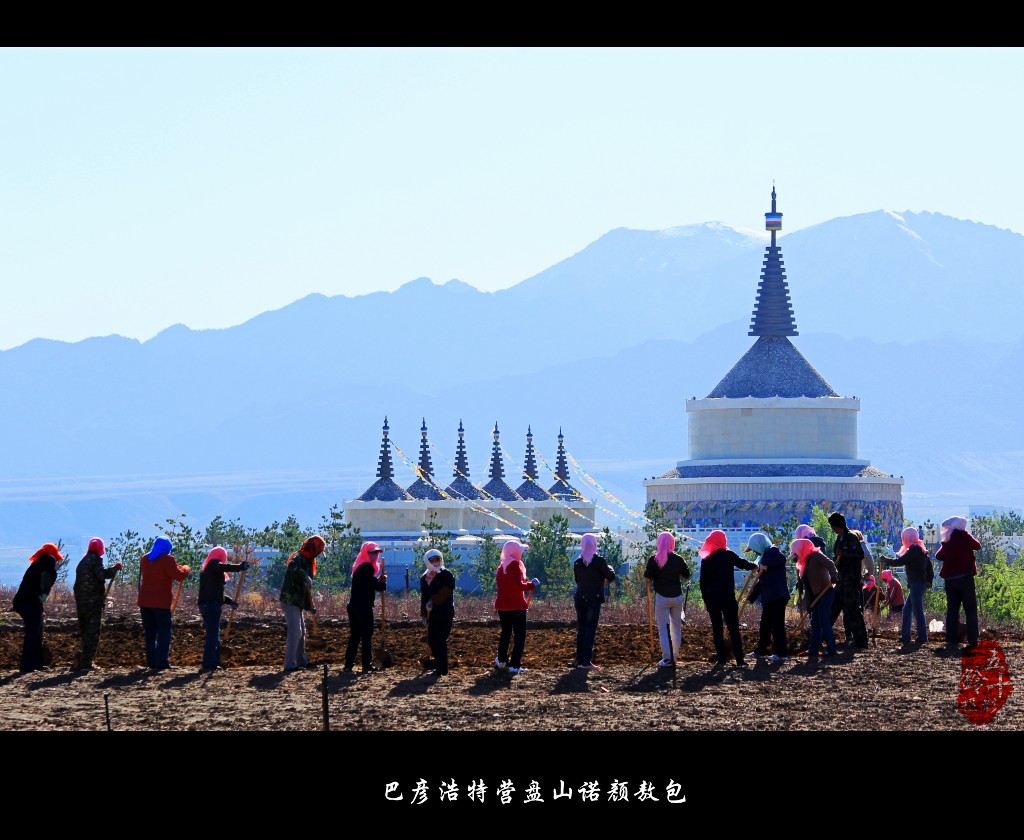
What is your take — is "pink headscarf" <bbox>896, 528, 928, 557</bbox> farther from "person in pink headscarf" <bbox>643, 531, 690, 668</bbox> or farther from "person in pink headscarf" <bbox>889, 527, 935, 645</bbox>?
"person in pink headscarf" <bbox>643, 531, 690, 668</bbox>

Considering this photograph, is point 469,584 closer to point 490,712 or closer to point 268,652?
point 268,652

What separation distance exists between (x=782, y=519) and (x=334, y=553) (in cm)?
1621

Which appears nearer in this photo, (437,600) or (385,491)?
(437,600)

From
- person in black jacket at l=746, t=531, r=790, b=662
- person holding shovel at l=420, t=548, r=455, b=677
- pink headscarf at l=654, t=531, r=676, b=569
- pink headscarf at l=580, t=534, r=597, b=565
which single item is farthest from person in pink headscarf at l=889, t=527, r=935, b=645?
→ person holding shovel at l=420, t=548, r=455, b=677

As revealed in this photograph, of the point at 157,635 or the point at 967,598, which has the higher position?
the point at 967,598

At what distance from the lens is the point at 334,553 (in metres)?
52.8

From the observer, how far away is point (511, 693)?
1870cm

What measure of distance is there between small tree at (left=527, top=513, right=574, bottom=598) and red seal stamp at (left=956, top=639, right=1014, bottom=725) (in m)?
26.2

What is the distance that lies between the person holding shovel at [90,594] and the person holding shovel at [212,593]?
3.11 feet

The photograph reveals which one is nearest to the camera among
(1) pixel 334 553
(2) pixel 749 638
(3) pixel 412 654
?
(3) pixel 412 654

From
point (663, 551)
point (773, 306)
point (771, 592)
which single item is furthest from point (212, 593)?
point (773, 306)

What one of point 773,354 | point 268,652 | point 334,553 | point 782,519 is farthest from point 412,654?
point 773,354

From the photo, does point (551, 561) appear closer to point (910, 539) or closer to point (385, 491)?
point (385, 491)

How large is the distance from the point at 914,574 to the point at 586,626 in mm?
4471
